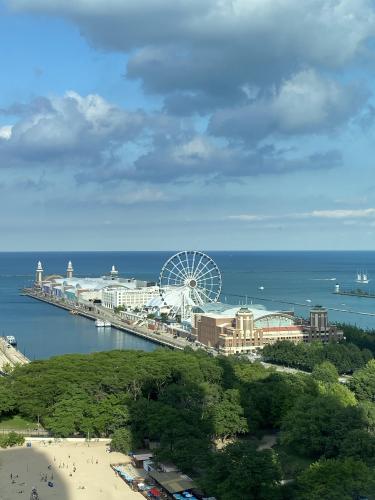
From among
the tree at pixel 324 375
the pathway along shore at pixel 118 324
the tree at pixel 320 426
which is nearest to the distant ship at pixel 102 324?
the pathway along shore at pixel 118 324

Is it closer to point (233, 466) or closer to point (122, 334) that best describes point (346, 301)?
point (122, 334)

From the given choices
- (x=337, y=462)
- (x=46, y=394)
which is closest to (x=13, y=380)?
(x=46, y=394)

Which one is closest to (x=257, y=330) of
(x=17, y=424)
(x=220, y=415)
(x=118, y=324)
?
(x=118, y=324)

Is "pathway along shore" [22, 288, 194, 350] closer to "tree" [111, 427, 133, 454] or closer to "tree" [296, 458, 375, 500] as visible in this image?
"tree" [111, 427, 133, 454]

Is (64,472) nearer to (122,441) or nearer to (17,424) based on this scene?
(122,441)

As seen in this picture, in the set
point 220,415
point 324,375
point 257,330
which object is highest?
point 257,330
